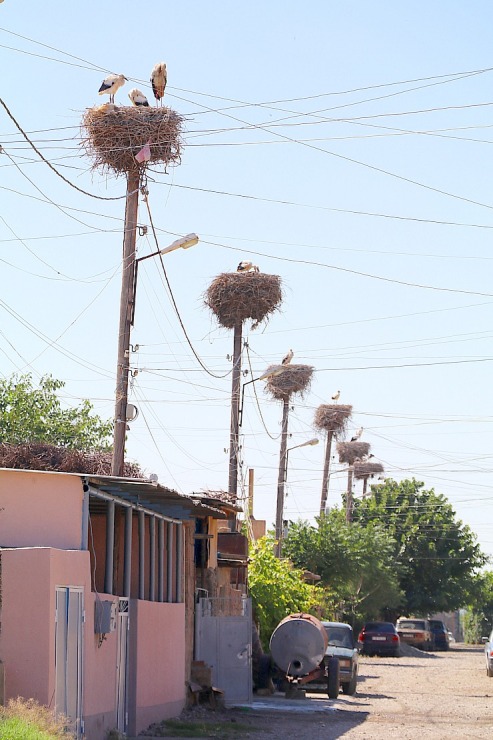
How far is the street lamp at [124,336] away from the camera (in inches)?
786

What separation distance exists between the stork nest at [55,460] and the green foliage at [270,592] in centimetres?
445

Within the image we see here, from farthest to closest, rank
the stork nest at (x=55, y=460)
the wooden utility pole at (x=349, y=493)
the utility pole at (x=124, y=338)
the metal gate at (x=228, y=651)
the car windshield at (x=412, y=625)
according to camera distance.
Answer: the car windshield at (x=412, y=625)
the wooden utility pole at (x=349, y=493)
the stork nest at (x=55, y=460)
the metal gate at (x=228, y=651)
the utility pole at (x=124, y=338)

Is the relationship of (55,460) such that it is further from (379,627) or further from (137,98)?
(379,627)

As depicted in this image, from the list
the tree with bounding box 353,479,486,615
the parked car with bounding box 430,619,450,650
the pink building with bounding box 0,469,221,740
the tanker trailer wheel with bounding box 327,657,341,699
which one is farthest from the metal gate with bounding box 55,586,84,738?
the tree with bounding box 353,479,486,615

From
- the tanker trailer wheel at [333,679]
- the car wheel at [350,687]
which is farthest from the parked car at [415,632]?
the tanker trailer wheel at [333,679]

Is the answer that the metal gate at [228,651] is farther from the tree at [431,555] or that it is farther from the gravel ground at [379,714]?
the tree at [431,555]

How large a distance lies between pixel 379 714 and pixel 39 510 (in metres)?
9.90

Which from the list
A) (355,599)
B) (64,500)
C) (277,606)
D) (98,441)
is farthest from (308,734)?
(355,599)

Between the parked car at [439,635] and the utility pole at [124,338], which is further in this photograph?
the parked car at [439,635]

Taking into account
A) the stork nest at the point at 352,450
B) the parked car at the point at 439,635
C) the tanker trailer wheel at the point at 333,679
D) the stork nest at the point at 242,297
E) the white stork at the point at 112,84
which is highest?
the white stork at the point at 112,84

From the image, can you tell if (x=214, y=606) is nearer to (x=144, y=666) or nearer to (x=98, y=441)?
(x=144, y=666)

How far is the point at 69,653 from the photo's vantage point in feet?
48.0

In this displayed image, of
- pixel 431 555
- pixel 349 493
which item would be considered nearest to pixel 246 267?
pixel 349 493

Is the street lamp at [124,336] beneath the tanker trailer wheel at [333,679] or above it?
above
